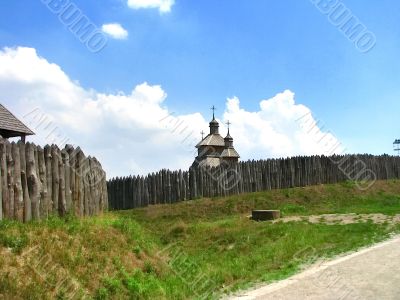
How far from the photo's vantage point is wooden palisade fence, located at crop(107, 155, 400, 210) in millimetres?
22484

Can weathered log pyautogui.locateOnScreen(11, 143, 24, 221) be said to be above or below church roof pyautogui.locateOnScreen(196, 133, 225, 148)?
below

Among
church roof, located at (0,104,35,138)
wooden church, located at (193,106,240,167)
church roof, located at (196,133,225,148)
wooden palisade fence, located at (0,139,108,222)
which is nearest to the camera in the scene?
wooden palisade fence, located at (0,139,108,222)

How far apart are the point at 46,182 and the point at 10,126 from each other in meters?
11.7

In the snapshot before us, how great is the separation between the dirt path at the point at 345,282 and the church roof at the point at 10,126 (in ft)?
46.9

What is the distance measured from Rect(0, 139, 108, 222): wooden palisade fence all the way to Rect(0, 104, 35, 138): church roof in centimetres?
994

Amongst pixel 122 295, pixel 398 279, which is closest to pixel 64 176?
pixel 122 295

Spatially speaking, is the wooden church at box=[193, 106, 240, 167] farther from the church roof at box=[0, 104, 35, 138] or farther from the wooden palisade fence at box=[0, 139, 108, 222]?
the wooden palisade fence at box=[0, 139, 108, 222]

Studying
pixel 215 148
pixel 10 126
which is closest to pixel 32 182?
pixel 10 126

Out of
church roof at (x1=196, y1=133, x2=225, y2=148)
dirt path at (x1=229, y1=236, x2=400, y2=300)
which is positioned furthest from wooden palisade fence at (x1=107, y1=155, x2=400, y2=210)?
church roof at (x1=196, y1=133, x2=225, y2=148)

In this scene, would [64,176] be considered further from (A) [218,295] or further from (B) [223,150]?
(B) [223,150]

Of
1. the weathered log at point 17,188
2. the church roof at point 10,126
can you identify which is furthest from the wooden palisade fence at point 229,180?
the weathered log at point 17,188

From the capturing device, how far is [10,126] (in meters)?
19.4

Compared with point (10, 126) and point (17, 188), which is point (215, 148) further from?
point (17, 188)

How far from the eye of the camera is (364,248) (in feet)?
33.5
